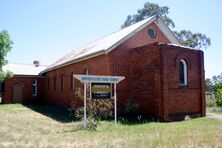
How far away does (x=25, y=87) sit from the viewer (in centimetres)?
3014

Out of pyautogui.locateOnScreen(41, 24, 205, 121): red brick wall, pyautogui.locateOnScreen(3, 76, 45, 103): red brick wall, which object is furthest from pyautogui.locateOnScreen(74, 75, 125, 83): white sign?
pyautogui.locateOnScreen(3, 76, 45, 103): red brick wall

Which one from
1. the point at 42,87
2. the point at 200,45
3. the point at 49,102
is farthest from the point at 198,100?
the point at 200,45

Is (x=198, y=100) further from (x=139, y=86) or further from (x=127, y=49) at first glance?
(x=127, y=49)

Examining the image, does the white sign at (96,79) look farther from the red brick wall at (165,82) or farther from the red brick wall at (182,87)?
the red brick wall at (182,87)

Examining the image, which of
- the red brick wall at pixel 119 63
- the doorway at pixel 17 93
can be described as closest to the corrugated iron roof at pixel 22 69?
the doorway at pixel 17 93

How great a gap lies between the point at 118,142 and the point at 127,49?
30.5 feet

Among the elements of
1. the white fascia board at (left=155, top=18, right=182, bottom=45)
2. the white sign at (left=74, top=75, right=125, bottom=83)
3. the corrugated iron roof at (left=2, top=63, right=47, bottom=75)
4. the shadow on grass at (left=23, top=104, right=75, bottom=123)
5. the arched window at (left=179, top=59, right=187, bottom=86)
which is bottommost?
the shadow on grass at (left=23, top=104, right=75, bottom=123)

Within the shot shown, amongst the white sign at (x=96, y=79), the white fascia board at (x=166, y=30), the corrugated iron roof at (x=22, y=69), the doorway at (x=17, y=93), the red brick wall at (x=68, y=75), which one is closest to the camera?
the white sign at (x=96, y=79)

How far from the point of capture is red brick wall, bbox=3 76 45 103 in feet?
96.3

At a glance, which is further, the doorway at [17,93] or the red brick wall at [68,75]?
the doorway at [17,93]

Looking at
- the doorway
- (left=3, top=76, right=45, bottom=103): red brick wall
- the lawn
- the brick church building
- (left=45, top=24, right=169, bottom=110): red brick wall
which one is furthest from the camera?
the doorway

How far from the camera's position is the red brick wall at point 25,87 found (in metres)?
29.3

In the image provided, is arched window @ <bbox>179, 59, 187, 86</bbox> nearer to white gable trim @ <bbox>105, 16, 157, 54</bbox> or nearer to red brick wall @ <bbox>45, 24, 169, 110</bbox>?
red brick wall @ <bbox>45, 24, 169, 110</bbox>

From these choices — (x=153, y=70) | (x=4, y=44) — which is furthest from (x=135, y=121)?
(x=4, y=44)
